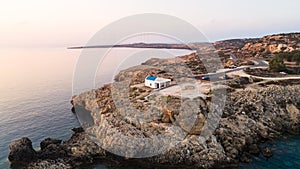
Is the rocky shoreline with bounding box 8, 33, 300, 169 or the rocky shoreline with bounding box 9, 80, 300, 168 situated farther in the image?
the rocky shoreline with bounding box 8, 33, 300, 169

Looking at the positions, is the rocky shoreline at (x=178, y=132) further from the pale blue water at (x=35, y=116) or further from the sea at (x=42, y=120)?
the pale blue water at (x=35, y=116)

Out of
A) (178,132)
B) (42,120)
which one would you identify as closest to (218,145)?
(178,132)

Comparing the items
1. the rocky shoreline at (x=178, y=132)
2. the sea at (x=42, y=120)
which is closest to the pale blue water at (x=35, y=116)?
the sea at (x=42, y=120)

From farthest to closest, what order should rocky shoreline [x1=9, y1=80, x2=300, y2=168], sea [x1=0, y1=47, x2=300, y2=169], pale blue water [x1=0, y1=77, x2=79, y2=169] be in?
1. pale blue water [x1=0, y1=77, x2=79, y2=169]
2. sea [x1=0, y1=47, x2=300, y2=169]
3. rocky shoreline [x1=9, y1=80, x2=300, y2=168]

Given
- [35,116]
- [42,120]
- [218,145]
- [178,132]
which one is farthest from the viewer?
[35,116]

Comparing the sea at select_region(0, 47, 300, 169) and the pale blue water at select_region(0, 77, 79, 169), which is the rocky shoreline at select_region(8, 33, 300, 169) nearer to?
the sea at select_region(0, 47, 300, 169)

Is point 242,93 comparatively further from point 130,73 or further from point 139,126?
point 130,73

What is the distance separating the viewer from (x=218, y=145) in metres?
28.8

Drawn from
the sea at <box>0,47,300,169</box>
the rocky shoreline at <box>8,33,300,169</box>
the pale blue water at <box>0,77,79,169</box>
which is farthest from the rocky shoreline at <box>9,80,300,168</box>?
the pale blue water at <box>0,77,79,169</box>

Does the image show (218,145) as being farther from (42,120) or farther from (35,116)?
(35,116)

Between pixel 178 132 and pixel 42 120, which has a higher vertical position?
pixel 178 132

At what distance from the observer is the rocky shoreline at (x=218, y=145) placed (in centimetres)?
2756

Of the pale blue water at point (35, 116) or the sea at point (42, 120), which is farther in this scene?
the pale blue water at point (35, 116)

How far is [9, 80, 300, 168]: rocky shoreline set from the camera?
27.6 m
